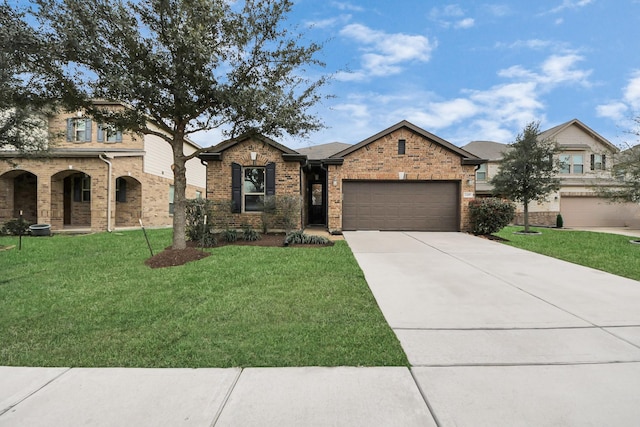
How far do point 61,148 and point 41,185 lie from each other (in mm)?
2291

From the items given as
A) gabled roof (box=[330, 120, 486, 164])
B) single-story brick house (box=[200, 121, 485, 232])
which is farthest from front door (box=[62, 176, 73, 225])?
gabled roof (box=[330, 120, 486, 164])

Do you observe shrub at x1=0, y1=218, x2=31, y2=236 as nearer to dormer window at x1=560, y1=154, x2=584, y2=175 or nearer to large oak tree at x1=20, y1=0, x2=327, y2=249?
large oak tree at x1=20, y1=0, x2=327, y2=249

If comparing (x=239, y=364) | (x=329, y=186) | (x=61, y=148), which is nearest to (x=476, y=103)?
(x=329, y=186)

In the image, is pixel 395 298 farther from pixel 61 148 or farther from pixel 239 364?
pixel 61 148

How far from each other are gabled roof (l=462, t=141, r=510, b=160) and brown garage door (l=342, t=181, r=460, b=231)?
1123 cm

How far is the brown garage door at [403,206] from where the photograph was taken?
1324 cm

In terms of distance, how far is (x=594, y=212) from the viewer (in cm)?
2116

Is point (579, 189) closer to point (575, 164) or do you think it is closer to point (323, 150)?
point (575, 164)

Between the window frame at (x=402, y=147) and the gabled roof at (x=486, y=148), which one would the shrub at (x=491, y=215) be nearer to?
the window frame at (x=402, y=147)

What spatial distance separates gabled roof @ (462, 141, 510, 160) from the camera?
22.3 m

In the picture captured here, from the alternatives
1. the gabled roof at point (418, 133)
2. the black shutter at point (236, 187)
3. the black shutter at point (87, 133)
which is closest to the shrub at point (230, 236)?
the black shutter at point (236, 187)

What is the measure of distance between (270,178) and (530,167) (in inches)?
476

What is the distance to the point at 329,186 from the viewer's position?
13062 mm

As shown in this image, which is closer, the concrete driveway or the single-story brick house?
the concrete driveway
